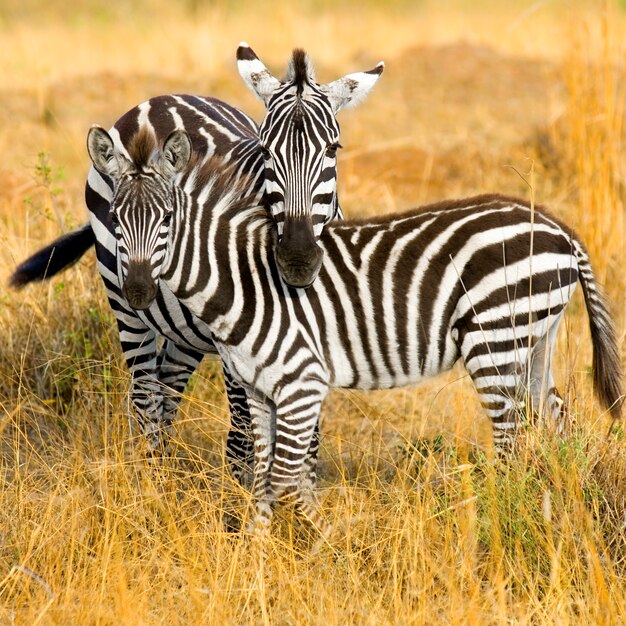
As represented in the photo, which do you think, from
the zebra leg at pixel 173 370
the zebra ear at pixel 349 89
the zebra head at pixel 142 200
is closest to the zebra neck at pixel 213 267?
the zebra head at pixel 142 200

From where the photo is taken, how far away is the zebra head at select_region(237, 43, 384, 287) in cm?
478

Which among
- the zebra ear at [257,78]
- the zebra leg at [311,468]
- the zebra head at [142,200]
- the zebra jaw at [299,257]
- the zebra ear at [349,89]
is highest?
the zebra ear at [257,78]

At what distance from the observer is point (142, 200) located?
4660mm

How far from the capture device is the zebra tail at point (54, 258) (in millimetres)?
6184

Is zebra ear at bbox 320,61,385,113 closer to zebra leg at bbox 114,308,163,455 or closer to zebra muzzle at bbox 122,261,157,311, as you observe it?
zebra muzzle at bbox 122,261,157,311

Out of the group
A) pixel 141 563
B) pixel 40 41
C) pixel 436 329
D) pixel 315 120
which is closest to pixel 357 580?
pixel 141 563

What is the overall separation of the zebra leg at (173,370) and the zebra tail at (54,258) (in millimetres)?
854

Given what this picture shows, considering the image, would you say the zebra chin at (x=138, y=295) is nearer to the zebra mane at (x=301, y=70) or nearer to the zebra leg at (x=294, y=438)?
the zebra leg at (x=294, y=438)

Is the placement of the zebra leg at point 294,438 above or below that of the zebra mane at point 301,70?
below

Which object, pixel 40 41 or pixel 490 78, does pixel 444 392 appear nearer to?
pixel 490 78

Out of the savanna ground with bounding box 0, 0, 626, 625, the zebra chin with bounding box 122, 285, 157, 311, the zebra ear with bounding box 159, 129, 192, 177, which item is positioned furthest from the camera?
the zebra ear with bounding box 159, 129, 192, 177

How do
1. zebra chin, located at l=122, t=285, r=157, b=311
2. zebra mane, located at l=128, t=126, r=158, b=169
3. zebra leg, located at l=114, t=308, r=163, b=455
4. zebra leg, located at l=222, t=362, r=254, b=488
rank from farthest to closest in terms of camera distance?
1. zebra leg, located at l=114, t=308, r=163, b=455
2. zebra leg, located at l=222, t=362, r=254, b=488
3. zebra mane, located at l=128, t=126, r=158, b=169
4. zebra chin, located at l=122, t=285, r=157, b=311

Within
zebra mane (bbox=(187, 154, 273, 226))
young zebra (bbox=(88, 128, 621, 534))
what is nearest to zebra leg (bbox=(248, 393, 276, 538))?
young zebra (bbox=(88, 128, 621, 534))

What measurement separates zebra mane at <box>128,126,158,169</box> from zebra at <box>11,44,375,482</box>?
198mm
